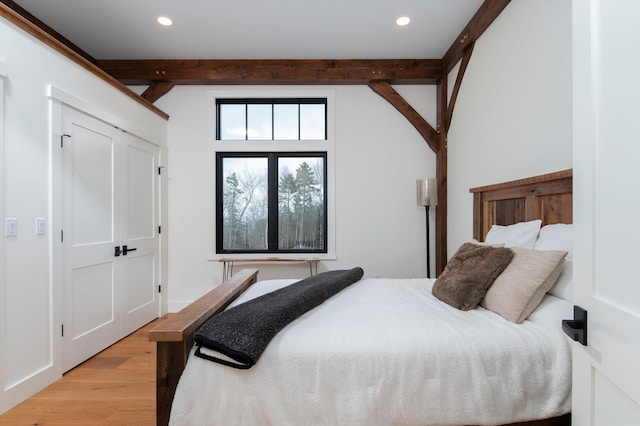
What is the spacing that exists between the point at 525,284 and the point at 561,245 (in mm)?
374

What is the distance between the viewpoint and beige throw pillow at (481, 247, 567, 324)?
131cm

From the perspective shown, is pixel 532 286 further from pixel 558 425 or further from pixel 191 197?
pixel 191 197

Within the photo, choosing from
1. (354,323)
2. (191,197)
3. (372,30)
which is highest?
(372,30)

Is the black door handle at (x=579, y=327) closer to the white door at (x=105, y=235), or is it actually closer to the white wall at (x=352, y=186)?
the white wall at (x=352, y=186)

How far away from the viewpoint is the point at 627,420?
64 cm

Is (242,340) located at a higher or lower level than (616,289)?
lower

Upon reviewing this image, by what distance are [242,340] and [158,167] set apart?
3.00 m

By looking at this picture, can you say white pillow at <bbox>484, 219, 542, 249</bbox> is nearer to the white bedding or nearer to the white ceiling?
the white bedding

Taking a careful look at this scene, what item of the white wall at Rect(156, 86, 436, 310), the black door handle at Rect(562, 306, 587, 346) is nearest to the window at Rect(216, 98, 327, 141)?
the white wall at Rect(156, 86, 436, 310)

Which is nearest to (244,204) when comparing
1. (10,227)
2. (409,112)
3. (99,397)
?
(10,227)

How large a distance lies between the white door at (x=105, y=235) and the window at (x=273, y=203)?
2.80 feet

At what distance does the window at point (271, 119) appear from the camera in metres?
3.63

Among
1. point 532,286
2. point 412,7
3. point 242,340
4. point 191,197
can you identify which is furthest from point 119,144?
point 532,286

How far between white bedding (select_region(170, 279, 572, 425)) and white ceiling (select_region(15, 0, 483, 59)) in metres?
2.69
